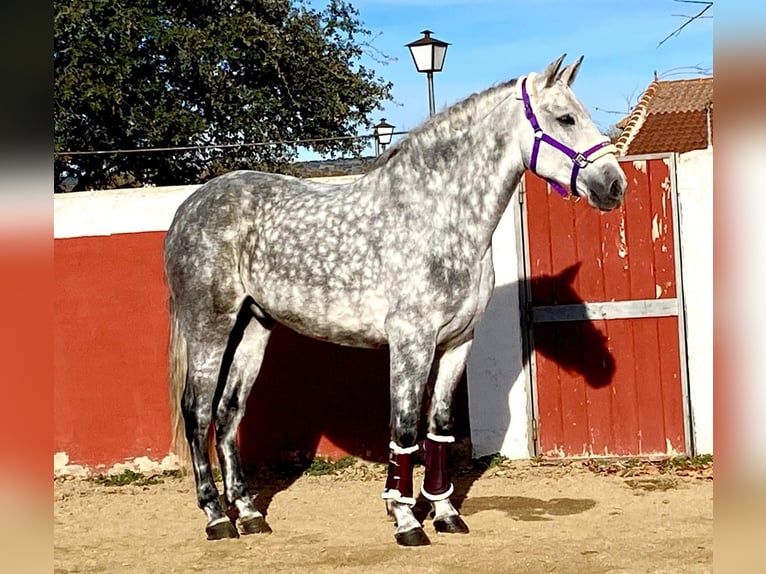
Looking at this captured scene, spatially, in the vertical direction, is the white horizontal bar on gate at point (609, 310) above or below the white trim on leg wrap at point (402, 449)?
above

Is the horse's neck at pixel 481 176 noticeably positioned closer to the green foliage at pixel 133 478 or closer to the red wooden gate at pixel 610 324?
the red wooden gate at pixel 610 324

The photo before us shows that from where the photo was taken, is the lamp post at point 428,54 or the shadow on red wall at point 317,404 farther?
the lamp post at point 428,54

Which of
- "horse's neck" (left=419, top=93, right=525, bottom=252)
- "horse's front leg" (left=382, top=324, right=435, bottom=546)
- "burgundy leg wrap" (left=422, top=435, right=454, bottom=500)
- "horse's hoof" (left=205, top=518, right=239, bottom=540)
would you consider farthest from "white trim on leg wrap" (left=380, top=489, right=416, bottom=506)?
"horse's neck" (left=419, top=93, right=525, bottom=252)

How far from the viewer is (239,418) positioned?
5.13m

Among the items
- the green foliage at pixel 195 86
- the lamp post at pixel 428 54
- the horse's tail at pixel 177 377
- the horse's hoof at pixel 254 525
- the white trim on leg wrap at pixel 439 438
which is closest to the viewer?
the white trim on leg wrap at pixel 439 438

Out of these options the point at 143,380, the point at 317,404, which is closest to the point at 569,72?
the point at 317,404

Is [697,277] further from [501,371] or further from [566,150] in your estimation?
[566,150]

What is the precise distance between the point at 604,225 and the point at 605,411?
1.25 meters

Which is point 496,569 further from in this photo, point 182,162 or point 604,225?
point 182,162

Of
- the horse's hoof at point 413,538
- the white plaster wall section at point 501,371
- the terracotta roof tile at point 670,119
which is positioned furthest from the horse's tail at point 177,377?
the terracotta roof tile at point 670,119

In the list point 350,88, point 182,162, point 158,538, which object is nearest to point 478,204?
point 158,538

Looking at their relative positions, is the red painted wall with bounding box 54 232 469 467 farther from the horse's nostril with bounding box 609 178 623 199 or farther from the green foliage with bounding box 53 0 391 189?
the green foliage with bounding box 53 0 391 189

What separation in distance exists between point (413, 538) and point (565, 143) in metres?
1.96

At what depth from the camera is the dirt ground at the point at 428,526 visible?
12.9ft
